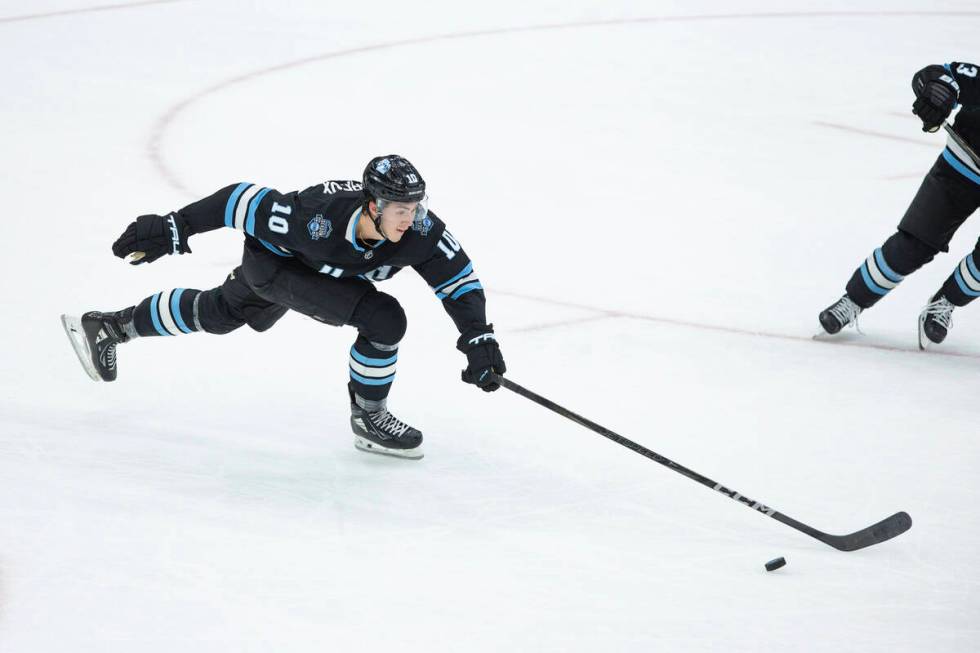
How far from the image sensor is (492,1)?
9352 mm

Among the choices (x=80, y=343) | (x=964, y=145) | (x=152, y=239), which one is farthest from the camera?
(x=964, y=145)

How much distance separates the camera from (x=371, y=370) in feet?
9.71

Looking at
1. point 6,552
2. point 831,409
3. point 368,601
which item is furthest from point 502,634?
point 831,409

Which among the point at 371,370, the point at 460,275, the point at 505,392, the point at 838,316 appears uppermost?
the point at 460,275

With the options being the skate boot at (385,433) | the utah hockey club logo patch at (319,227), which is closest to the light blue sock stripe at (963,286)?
the skate boot at (385,433)

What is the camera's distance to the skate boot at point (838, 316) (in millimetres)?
4020

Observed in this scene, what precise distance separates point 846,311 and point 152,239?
2.42 meters

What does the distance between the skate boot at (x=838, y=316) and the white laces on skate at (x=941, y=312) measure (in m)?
0.24

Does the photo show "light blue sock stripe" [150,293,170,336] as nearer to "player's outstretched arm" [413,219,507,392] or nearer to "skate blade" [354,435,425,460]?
"skate blade" [354,435,425,460]

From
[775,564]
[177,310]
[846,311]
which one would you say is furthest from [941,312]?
[177,310]

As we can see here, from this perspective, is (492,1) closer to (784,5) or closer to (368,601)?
(784,5)

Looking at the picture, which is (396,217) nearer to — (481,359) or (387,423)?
(481,359)

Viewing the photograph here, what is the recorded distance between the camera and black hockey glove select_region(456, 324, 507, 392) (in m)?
2.83

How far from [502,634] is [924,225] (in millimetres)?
2381
